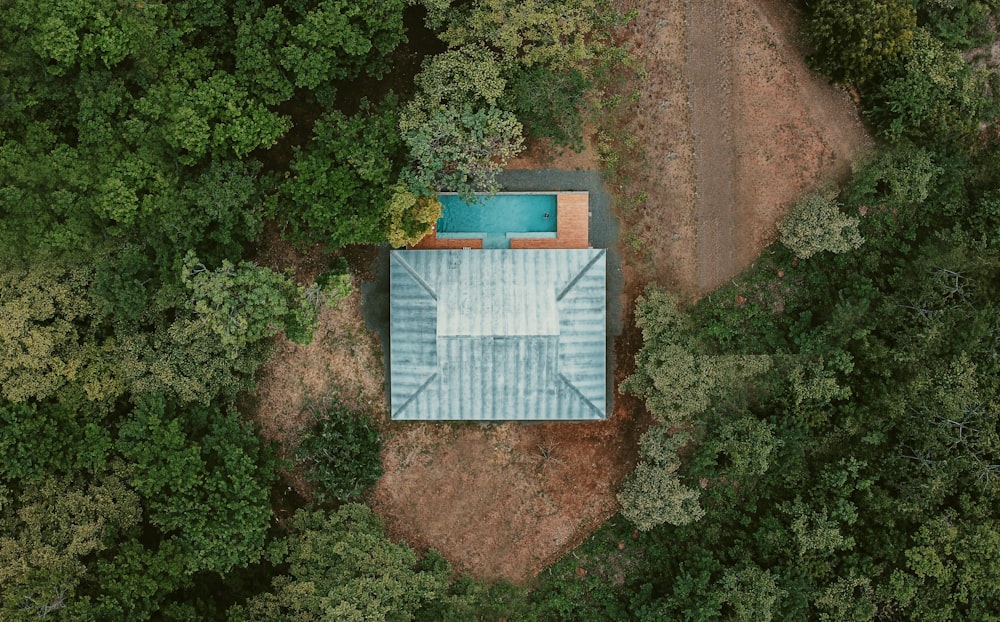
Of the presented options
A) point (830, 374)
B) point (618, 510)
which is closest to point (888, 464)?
point (830, 374)

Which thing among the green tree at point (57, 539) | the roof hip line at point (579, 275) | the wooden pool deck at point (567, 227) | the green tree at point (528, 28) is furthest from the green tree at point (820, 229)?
the green tree at point (57, 539)

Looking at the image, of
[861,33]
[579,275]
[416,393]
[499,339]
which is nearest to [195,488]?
[416,393]

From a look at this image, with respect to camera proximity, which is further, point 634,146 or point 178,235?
point 634,146

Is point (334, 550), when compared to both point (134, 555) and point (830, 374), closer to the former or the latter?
point (134, 555)

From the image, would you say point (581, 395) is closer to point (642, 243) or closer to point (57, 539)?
point (642, 243)

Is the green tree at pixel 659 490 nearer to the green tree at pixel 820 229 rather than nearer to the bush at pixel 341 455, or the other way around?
the green tree at pixel 820 229

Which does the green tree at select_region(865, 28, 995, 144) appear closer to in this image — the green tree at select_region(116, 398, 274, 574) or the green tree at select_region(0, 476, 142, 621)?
the green tree at select_region(116, 398, 274, 574)

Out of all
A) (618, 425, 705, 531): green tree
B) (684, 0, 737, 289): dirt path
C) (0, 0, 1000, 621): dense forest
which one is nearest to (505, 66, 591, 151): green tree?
(0, 0, 1000, 621): dense forest
